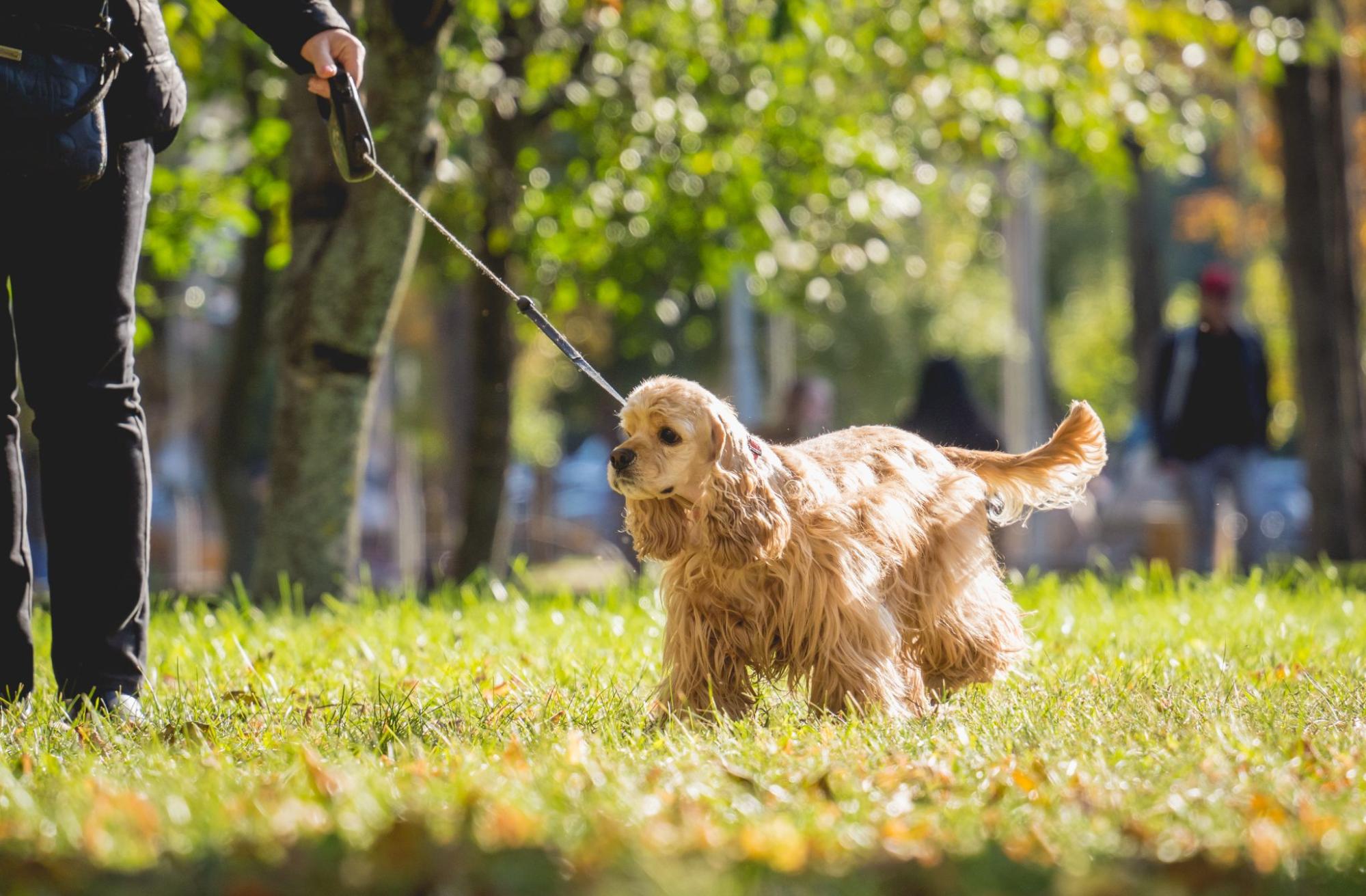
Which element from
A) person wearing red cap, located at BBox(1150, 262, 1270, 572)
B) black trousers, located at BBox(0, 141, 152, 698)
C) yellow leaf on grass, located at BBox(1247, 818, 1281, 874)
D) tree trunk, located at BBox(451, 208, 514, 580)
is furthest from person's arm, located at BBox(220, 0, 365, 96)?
person wearing red cap, located at BBox(1150, 262, 1270, 572)

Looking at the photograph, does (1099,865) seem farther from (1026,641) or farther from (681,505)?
(1026,641)

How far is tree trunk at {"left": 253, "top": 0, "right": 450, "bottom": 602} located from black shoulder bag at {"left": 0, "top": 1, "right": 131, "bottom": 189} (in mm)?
3209

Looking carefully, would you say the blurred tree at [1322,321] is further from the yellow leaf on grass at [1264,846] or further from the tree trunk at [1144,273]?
the tree trunk at [1144,273]

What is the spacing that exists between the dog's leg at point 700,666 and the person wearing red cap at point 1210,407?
22.4 ft

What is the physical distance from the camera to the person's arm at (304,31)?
13.7 ft

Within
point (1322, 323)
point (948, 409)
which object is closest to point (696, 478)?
point (948, 409)

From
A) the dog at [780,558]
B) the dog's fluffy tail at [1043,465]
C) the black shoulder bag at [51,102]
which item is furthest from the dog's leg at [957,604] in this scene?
the black shoulder bag at [51,102]

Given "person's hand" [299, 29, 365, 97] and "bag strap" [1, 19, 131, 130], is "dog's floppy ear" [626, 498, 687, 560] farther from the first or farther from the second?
"bag strap" [1, 19, 131, 130]

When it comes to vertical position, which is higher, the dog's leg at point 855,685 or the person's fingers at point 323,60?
the person's fingers at point 323,60

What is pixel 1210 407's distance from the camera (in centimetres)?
1028

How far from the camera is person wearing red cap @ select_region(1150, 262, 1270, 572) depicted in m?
10.3

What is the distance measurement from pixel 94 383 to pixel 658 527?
1444 millimetres

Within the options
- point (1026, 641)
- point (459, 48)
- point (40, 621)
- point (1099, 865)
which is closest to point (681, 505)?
point (1026, 641)

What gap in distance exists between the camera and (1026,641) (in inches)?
191
